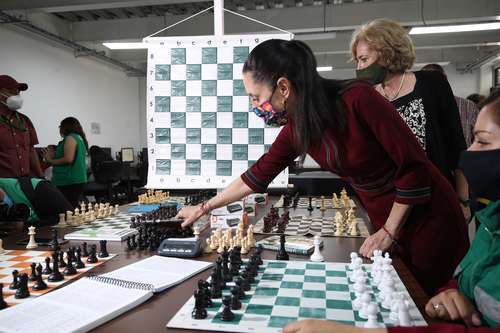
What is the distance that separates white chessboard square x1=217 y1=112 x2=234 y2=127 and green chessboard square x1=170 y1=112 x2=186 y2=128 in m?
0.23

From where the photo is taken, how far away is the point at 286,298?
112cm

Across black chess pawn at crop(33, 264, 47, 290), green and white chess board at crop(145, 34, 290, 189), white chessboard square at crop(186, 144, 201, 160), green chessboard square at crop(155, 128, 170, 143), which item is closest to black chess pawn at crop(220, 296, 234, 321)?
black chess pawn at crop(33, 264, 47, 290)

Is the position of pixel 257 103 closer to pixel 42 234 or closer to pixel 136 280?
pixel 136 280

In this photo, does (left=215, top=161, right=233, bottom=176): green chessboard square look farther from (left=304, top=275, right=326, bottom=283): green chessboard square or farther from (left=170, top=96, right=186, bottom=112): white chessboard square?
(left=304, top=275, right=326, bottom=283): green chessboard square

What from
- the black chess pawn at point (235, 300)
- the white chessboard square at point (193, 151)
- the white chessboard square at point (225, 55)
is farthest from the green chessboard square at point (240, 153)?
the black chess pawn at point (235, 300)

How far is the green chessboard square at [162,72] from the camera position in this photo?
8.55 feet

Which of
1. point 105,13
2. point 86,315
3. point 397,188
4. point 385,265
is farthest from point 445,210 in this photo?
point 105,13

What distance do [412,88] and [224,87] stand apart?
3.69ft

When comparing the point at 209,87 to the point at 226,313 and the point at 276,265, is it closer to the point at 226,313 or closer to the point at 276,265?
the point at 276,265

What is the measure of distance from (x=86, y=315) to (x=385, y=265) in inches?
33.5

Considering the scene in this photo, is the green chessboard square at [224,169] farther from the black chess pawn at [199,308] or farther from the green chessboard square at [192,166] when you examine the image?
the black chess pawn at [199,308]

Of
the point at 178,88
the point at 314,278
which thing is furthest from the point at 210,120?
the point at 314,278

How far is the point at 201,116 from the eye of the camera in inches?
102

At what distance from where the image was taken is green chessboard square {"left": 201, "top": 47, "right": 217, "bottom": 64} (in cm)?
257
